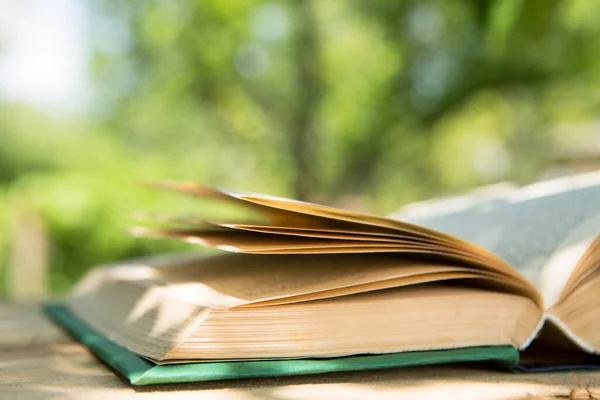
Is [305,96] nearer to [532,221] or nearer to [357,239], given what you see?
[532,221]

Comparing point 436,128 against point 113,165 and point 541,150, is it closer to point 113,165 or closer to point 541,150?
point 113,165

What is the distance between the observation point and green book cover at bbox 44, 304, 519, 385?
0.72 metres

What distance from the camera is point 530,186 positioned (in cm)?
118

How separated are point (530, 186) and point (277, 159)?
9.17 metres

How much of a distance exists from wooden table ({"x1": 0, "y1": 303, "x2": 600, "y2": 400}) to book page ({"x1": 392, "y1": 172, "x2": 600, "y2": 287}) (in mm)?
152

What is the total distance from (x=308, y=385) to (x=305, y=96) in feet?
28.8

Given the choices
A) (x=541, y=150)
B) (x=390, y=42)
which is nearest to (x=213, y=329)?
(x=390, y=42)

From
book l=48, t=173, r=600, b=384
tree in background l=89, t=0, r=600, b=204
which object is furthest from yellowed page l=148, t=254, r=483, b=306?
tree in background l=89, t=0, r=600, b=204

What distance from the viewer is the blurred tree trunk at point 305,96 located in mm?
9156

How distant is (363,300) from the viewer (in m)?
0.80

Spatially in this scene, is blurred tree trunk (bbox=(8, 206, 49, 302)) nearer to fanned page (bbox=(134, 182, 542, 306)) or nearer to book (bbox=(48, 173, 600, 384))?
book (bbox=(48, 173, 600, 384))

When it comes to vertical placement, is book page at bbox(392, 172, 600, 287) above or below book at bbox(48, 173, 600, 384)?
above

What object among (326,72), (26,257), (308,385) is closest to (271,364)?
(308,385)

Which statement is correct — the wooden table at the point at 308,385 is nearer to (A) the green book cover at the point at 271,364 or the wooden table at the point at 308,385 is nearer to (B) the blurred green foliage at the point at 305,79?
(A) the green book cover at the point at 271,364
